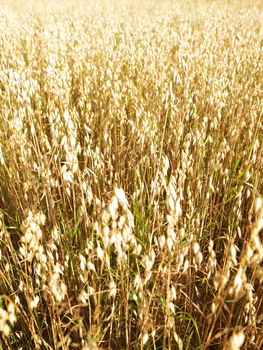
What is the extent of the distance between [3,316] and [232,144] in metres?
1.62

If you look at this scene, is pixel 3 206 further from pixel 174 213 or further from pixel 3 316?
pixel 174 213

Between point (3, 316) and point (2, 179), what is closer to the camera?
point (3, 316)

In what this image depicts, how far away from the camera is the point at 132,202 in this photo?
1622mm

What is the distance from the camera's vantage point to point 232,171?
1.84m

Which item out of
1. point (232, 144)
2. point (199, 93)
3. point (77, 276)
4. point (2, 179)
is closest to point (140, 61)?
point (199, 93)

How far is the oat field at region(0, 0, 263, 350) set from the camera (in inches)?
35.8

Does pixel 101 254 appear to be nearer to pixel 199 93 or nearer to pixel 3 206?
pixel 3 206

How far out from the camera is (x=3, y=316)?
74cm

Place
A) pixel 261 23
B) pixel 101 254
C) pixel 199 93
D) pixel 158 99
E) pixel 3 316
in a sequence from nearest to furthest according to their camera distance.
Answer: pixel 3 316 < pixel 101 254 < pixel 158 99 < pixel 199 93 < pixel 261 23

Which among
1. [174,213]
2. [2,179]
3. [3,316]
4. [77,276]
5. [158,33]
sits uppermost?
[158,33]

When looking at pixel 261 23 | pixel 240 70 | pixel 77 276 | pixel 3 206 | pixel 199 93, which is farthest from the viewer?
pixel 261 23

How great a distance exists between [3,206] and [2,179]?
173 mm

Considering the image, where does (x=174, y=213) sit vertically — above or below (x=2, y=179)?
above

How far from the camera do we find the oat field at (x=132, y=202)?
0.91 meters
